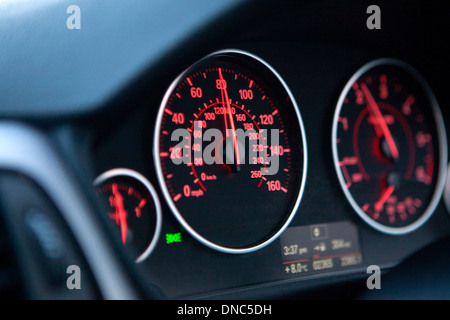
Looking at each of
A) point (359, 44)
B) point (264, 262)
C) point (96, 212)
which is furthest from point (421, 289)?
point (359, 44)

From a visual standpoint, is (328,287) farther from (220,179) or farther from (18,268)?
(18,268)

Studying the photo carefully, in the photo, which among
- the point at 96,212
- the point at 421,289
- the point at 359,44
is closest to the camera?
the point at 96,212

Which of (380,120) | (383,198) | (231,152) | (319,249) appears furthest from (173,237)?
(380,120)

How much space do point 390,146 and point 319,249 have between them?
0.52 metres

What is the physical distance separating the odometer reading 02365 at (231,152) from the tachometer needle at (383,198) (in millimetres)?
392

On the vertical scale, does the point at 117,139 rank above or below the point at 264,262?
above

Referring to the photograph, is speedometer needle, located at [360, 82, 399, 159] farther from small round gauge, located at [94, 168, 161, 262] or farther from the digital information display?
small round gauge, located at [94, 168, 161, 262]

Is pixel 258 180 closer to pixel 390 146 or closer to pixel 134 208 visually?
pixel 134 208

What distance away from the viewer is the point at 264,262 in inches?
73.8

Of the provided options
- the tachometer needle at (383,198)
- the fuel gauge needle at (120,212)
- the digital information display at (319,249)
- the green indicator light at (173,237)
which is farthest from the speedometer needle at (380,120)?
the fuel gauge needle at (120,212)

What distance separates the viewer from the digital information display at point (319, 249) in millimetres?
1941

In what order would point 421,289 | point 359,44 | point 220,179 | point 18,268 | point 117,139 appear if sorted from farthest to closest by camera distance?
1. point 359,44
2. point 220,179
3. point 117,139
4. point 421,289
5. point 18,268
